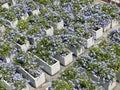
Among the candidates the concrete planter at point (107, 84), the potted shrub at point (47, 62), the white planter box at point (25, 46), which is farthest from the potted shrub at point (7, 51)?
the concrete planter at point (107, 84)

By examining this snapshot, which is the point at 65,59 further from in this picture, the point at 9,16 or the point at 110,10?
the point at 110,10

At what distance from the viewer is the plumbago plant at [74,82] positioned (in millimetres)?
12680

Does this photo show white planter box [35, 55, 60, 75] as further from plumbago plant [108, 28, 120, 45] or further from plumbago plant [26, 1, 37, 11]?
plumbago plant [26, 1, 37, 11]

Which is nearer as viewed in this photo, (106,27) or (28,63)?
(28,63)

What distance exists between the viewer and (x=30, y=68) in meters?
14.1

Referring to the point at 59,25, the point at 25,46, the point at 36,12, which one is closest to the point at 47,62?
the point at 25,46

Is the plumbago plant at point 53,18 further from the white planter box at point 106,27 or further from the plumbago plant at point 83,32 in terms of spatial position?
the white planter box at point 106,27

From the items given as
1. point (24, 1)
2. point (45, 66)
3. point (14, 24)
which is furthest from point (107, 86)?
point (24, 1)

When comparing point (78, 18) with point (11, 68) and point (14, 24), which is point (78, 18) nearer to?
point (14, 24)

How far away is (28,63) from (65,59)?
6.08 feet

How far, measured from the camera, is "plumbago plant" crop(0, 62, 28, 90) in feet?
43.2

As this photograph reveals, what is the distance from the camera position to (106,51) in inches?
570

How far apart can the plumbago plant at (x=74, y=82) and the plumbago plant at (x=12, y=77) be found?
1.37m

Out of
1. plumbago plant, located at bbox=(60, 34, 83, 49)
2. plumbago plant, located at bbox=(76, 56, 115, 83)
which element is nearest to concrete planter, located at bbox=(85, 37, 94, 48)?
plumbago plant, located at bbox=(60, 34, 83, 49)
